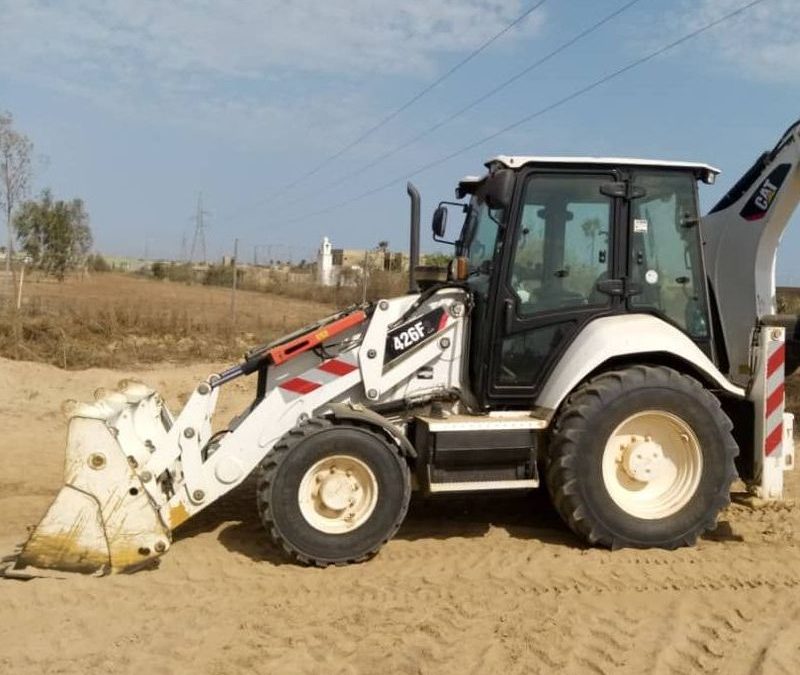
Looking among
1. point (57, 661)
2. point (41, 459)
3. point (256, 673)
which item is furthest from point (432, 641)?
point (41, 459)

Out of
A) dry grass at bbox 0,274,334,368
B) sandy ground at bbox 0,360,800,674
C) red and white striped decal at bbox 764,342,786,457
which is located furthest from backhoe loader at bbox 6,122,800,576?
dry grass at bbox 0,274,334,368

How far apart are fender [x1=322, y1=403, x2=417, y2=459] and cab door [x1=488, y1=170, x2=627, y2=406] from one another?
0.72 m

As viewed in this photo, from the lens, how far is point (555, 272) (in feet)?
17.5

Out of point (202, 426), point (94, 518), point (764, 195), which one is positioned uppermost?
point (764, 195)

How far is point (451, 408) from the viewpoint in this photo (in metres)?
5.49

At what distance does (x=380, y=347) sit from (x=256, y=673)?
229 cm

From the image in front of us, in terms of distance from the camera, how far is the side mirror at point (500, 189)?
5.02m

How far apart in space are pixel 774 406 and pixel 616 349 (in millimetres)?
1200

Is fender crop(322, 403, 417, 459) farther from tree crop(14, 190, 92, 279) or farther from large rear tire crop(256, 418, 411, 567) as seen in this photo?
tree crop(14, 190, 92, 279)

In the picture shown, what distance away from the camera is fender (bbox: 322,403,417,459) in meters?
4.92

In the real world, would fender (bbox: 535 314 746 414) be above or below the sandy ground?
above

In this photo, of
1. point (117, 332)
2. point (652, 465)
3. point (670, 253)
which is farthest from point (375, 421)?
point (117, 332)

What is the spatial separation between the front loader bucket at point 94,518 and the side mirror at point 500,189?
268 centimetres

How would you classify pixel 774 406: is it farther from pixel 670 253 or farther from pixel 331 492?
pixel 331 492
